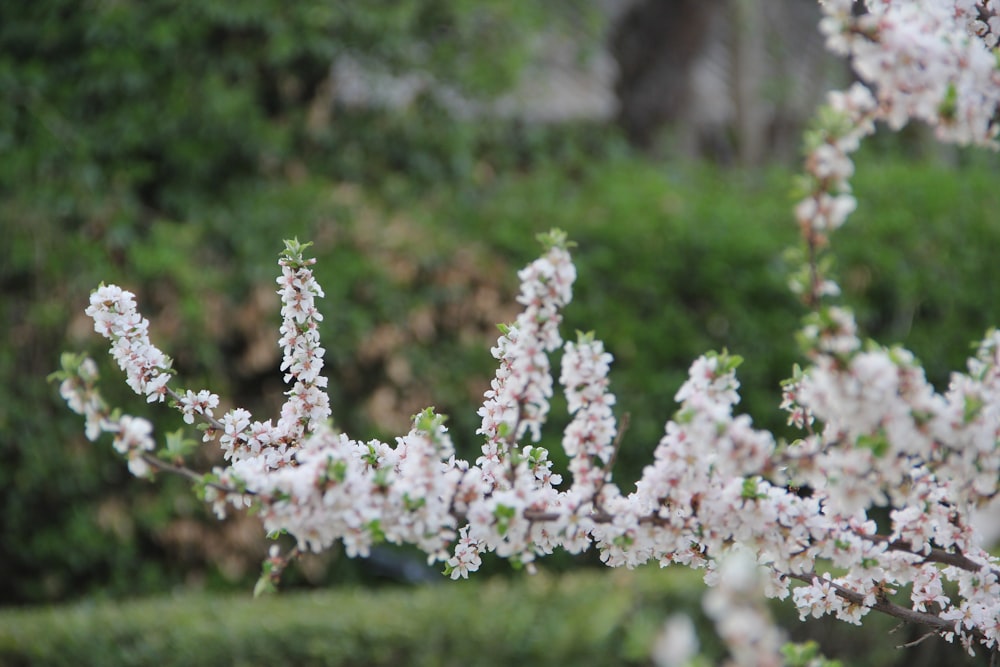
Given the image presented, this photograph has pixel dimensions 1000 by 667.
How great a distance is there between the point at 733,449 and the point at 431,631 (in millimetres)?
2502

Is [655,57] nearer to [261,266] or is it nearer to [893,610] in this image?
[261,266]

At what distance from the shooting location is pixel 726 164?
950 centimetres

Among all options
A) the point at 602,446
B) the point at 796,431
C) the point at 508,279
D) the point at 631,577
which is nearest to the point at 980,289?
the point at 796,431

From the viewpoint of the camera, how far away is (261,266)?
5.63m

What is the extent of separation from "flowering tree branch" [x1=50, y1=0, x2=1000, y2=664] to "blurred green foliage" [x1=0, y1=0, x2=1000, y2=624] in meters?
3.48

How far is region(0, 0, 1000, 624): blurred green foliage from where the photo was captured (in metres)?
5.45

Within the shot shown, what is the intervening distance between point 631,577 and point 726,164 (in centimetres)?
603

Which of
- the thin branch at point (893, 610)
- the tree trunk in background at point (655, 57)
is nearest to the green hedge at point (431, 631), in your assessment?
the thin branch at point (893, 610)

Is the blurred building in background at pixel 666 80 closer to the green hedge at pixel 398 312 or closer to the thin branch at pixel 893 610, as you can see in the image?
the green hedge at pixel 398 312

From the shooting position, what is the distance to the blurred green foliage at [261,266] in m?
5.45

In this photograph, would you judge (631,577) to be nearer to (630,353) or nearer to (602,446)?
(630,353)

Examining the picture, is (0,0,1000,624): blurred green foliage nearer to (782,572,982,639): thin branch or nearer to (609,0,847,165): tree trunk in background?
(609,0,847,165): tree trunk in background

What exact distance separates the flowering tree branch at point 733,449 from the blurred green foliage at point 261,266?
348 centimetres

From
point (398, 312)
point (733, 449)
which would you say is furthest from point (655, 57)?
point (733, 449)
